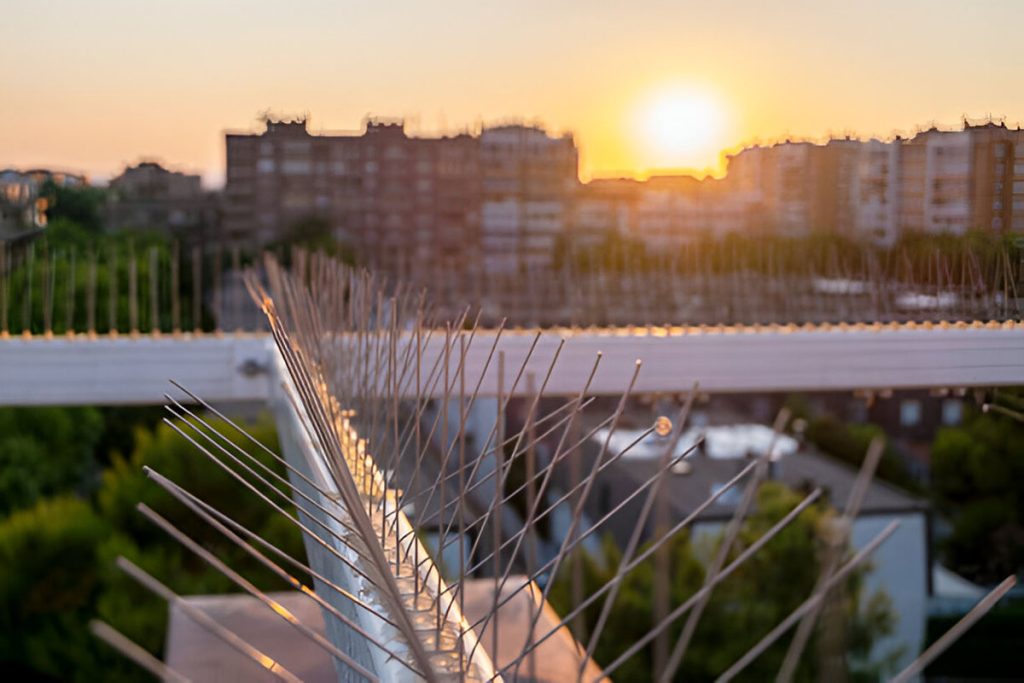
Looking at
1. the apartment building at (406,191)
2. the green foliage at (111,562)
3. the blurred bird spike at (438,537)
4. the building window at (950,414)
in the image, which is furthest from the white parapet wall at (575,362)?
the building window at (950,414)

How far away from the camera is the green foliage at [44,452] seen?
9.34 metres

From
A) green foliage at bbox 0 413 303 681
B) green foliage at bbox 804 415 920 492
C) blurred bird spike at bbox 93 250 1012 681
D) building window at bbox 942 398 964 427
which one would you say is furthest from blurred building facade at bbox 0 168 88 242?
building window at bbox 942 398 964 427

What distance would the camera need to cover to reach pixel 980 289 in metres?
2.47

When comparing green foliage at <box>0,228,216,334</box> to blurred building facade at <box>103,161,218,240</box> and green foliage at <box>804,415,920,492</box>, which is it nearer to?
blurred building facade at <box>103,161,218,240</box>

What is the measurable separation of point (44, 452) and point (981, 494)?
703cm

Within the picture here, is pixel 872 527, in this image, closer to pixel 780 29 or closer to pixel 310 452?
pixel 780 29

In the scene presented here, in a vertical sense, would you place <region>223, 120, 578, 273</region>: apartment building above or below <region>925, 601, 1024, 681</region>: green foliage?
above

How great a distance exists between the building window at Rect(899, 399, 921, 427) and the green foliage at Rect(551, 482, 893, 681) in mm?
3652

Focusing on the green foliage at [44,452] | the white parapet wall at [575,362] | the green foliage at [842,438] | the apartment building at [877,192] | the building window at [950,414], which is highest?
the apartment building at [877,192]

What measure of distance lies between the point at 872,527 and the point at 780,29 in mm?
3127

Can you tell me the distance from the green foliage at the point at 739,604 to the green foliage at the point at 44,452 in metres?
5.31

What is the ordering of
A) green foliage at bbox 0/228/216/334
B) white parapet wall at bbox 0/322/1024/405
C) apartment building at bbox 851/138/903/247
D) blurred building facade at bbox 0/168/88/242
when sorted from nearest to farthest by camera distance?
1. apartment building at bbox 851/138/903/247
2. white parapet wall at bbox 0/322/1024/405
3. blurred building facade at bbox 0/168/88/242
4. green foliage at bbox 0/228/216/334

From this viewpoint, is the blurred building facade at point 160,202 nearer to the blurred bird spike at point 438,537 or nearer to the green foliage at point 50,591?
the green foliage at point 50,591

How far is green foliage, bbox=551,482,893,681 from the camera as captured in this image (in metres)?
5.27
